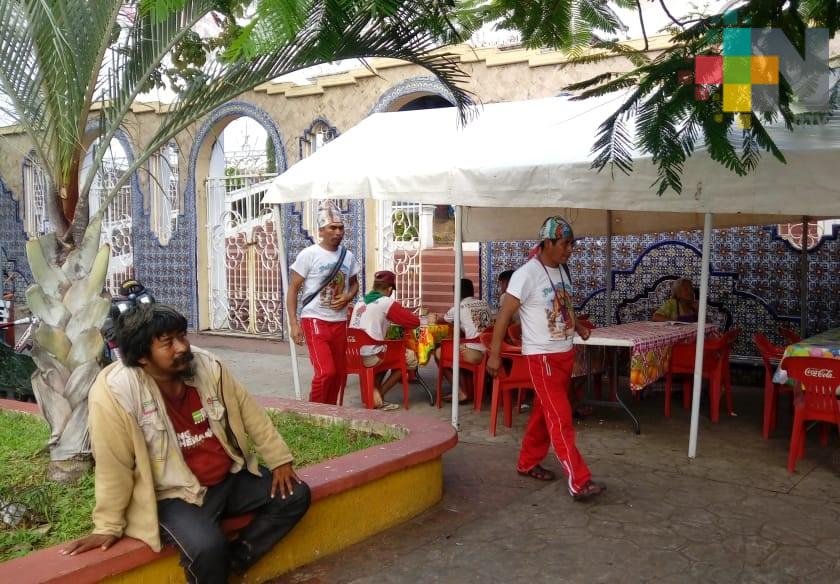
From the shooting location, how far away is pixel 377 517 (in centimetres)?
448

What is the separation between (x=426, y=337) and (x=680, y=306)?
237 cm

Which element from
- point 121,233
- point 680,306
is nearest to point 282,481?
point 680,306

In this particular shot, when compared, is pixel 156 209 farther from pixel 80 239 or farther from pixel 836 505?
pixel 836 505

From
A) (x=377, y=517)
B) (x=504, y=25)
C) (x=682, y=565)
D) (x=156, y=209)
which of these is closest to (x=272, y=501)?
(x=377, y=517)

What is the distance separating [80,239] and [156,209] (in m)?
9.32

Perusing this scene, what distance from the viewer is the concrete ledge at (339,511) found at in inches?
124

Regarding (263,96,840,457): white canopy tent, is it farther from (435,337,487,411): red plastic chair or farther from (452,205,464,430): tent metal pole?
(435,337,487,411): red plastic chair

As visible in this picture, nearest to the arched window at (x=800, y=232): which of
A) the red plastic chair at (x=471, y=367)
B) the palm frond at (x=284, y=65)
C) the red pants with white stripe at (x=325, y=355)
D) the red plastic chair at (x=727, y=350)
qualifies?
the red plastic chair at (x=727, y=350)

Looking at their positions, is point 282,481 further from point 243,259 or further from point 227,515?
point 243,259

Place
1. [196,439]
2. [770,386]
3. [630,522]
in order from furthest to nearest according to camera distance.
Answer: [770,386] < [630,522] < [196,439]

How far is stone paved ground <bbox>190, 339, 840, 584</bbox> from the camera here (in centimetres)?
400

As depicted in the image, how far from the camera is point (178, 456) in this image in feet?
11.3

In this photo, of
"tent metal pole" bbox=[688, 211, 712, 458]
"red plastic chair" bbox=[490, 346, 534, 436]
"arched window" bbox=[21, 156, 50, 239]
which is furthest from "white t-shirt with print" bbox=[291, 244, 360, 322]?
"arched window" bbox=[21, 156, 50, 239]

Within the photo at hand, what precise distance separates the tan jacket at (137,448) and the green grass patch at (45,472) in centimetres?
58
